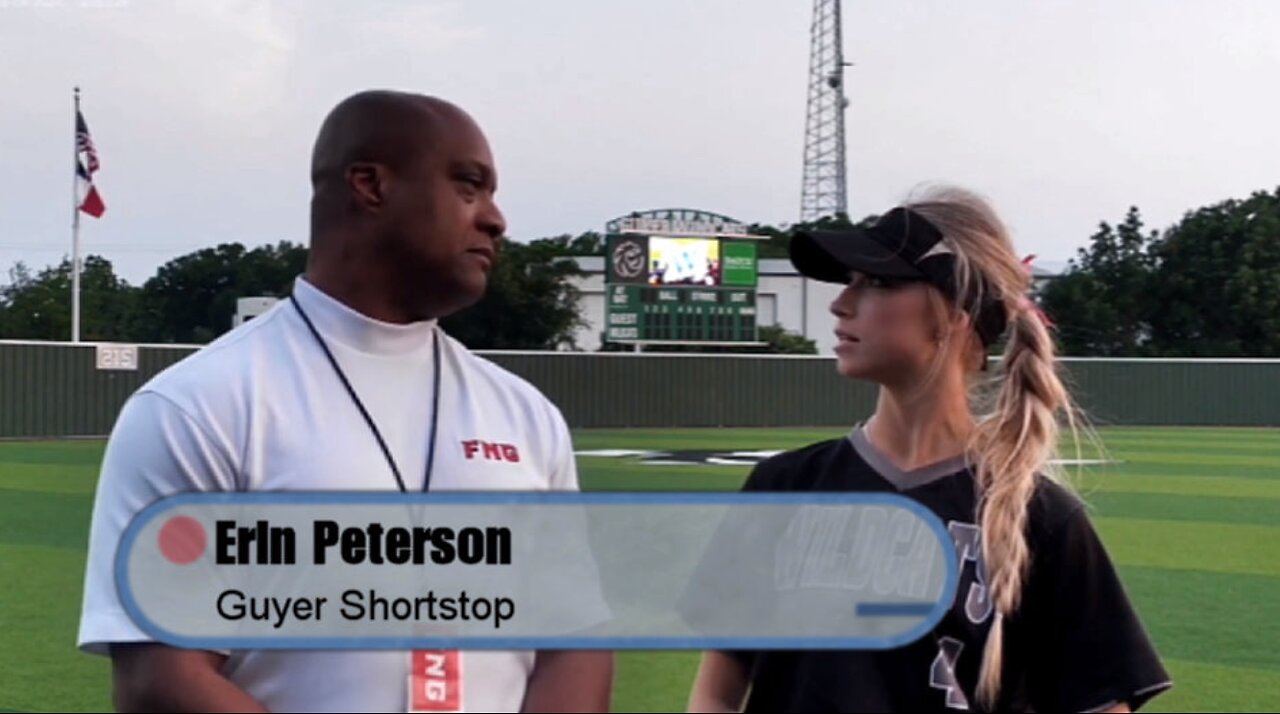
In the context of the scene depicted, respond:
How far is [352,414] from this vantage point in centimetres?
115

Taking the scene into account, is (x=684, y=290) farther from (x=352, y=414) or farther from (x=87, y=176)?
(x=352, y=414)

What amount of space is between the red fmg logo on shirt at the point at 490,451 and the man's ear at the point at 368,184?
0.20m

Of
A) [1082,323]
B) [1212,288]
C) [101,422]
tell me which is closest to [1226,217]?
[1212,288]

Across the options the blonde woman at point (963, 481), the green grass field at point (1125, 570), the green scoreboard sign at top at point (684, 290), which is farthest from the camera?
the green scoreboard sign at top at point (684, 290)

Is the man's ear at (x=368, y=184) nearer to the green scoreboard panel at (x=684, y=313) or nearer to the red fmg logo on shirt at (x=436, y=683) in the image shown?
the red fmg logo on shirt at (x=436, y=683)

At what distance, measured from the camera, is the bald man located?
110cm

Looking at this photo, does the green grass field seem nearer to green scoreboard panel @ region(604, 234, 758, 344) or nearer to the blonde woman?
the blonde woman

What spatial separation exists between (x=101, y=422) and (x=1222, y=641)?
637 inches

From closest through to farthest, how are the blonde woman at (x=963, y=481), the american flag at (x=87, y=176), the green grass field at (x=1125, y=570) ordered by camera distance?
the blonde woman at (x=963, y=481)
the american flag at (x=87, y=176)
the green grass field at (x=1125, y=570)

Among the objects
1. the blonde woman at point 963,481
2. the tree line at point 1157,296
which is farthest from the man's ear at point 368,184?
the tree line at point 1157,296

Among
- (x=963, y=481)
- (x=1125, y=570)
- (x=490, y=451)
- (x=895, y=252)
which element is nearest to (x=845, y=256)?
(x=895, y=252)

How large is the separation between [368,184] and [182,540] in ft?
0.97

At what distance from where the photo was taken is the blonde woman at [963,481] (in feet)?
4.45

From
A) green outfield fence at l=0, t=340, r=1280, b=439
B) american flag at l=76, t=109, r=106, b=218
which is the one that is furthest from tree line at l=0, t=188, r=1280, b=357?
american flag at l=76, t=109, r=106, b=218
